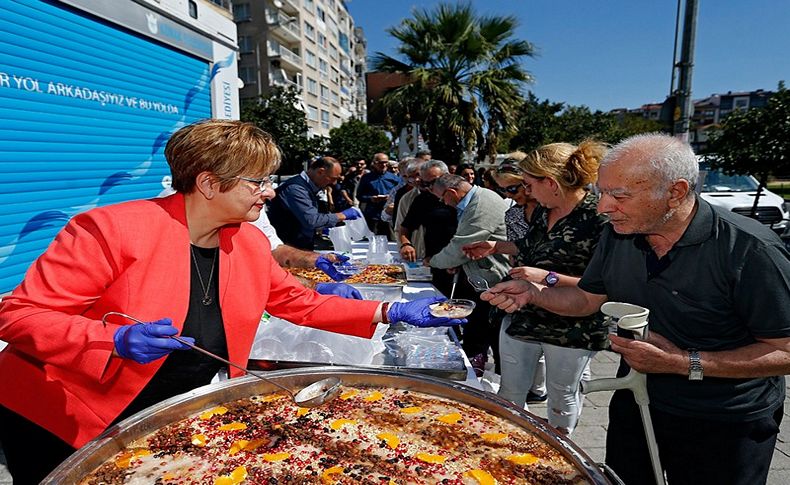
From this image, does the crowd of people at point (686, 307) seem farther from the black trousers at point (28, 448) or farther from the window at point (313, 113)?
the window at point (313, 113)

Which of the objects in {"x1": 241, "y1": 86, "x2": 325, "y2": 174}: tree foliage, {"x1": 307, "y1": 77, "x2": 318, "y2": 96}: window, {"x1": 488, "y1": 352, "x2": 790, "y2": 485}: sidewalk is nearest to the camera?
{"x1": 488, "y1": 352, "x2": 790, "y2": 485}: sidewalk

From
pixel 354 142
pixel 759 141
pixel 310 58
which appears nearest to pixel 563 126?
pixel 354 142

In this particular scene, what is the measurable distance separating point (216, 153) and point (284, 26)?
38861mm

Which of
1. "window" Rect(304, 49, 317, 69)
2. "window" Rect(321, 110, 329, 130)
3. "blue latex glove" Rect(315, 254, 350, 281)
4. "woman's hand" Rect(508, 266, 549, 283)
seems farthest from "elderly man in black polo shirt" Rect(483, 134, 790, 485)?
"window" Rect(321, 110, 329, 130)

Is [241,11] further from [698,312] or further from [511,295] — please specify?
[698,312]

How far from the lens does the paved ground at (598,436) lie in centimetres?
274

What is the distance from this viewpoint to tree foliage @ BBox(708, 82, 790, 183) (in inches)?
350

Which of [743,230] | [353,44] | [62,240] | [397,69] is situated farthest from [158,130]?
[353,44]

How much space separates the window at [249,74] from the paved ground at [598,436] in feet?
115

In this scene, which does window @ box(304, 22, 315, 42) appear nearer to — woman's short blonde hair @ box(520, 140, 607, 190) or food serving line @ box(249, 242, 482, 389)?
woman's short blonde hair @ box(520, 140, 607, 190)

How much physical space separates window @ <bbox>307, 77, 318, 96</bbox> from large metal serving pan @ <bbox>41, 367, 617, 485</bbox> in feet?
137

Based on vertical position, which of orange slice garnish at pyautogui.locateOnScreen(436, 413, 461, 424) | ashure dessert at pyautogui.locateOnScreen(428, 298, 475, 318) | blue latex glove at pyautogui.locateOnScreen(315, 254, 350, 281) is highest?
ashure dessert at pyautogui.locateOnScreen(428, 298, 475, 318)

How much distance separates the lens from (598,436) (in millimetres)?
3318

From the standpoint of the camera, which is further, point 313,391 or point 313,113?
point 313,113
